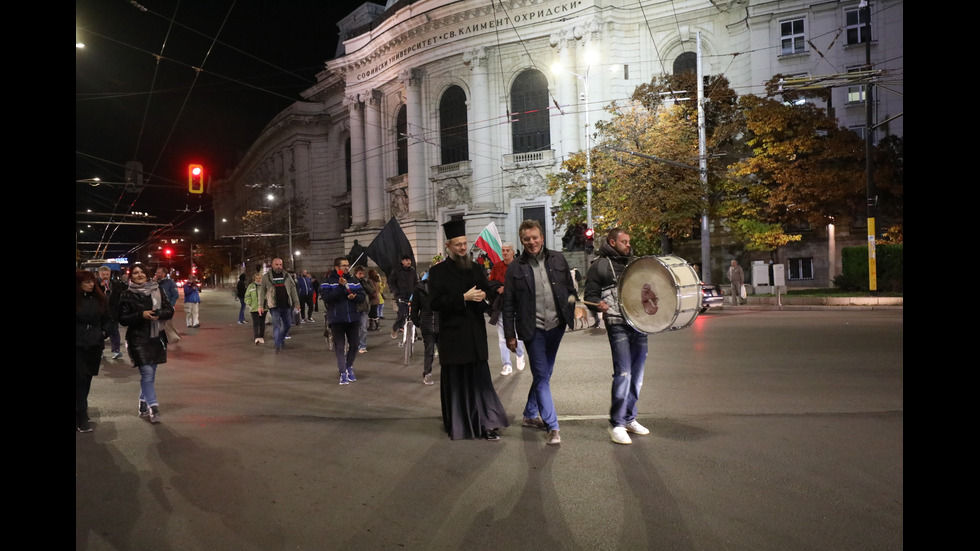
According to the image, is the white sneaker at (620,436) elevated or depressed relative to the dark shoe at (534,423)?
elevated

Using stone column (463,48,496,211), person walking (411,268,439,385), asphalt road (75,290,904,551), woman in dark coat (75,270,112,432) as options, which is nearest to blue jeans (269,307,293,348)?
asphalt road (75,290,904,551)

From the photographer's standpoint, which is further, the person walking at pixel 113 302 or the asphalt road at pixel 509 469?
the person walking at pixel 113 302

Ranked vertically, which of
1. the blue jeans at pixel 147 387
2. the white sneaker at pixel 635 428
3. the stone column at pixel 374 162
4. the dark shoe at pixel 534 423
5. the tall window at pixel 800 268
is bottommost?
the dark shoe at pixel 534 423

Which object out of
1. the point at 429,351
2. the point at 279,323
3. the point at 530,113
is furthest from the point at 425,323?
the point at 530,113

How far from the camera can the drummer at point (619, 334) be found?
5.73 metres

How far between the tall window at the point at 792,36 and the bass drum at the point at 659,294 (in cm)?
3214

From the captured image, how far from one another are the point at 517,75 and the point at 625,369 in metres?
37.9

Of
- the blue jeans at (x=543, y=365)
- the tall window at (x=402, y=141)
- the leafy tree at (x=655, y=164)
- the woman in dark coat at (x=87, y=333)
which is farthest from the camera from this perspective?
the tall window at (x=402, y=141)

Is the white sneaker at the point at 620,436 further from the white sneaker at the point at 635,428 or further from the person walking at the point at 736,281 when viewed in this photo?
the person walking at the point at 736,281

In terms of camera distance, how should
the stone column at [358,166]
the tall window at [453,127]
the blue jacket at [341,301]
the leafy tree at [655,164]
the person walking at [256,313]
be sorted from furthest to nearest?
the stone column at [358,166] → the tall window at [453,127] → the leafy tree at [655,164] → the person walking at [256,313] → the blue jacket at [341,301]

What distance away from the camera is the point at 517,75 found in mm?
41062

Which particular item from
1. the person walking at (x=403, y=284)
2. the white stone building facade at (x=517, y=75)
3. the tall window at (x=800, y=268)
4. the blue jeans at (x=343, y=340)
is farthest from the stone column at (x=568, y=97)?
the blue jeans at (x=343, y=340)

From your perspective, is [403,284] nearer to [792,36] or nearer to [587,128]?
[587,128]
